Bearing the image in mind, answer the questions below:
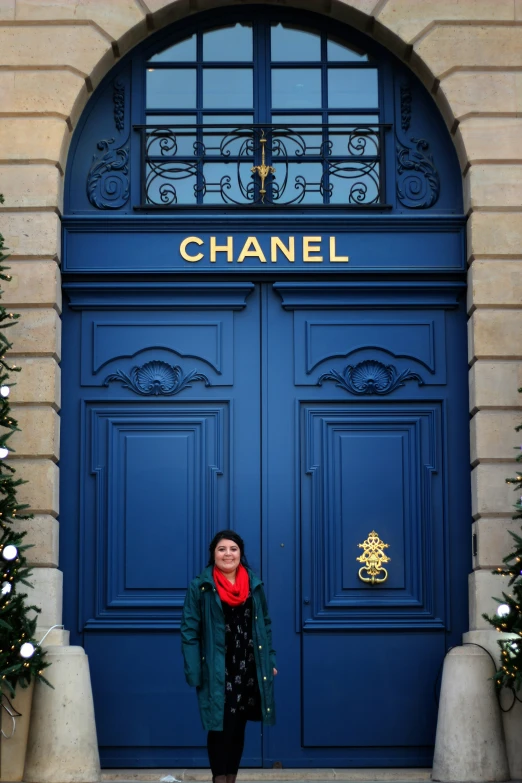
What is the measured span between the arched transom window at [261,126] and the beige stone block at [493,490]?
2.12 metres

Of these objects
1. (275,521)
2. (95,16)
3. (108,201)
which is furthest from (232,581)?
(95,16)

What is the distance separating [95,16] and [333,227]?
7.48 ft

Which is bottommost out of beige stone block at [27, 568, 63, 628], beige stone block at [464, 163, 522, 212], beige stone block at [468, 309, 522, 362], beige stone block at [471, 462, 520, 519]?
beige stone block at [27, 568, 63, 628]

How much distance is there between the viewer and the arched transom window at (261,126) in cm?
1041

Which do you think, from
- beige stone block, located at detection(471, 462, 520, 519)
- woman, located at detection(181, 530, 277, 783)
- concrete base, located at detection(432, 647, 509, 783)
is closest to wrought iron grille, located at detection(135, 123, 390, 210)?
beige stone block, located at detection(471, 462, 520, 519)

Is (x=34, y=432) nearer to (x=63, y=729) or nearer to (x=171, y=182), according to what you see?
(x=63, y=729)

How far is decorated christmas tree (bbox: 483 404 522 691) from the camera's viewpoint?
9000 millimetres

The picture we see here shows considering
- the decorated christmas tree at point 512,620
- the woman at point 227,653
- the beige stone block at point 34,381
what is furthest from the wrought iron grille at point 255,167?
the woman at point 227,653

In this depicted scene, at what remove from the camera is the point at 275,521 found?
392 inches

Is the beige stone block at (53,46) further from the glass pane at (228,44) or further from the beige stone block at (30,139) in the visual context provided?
the glass pane at (228,44)

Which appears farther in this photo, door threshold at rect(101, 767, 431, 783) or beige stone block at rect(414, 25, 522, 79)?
beige stone block at rect(414, 25, 522, 79)

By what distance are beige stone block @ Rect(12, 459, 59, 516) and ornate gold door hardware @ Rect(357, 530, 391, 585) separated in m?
2.14

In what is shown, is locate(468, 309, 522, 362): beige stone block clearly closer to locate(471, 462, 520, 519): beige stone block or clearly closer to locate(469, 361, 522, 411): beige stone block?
locate(469, 361, 522, 411): beige stone block

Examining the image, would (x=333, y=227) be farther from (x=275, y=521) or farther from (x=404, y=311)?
(x=275, y=521)
